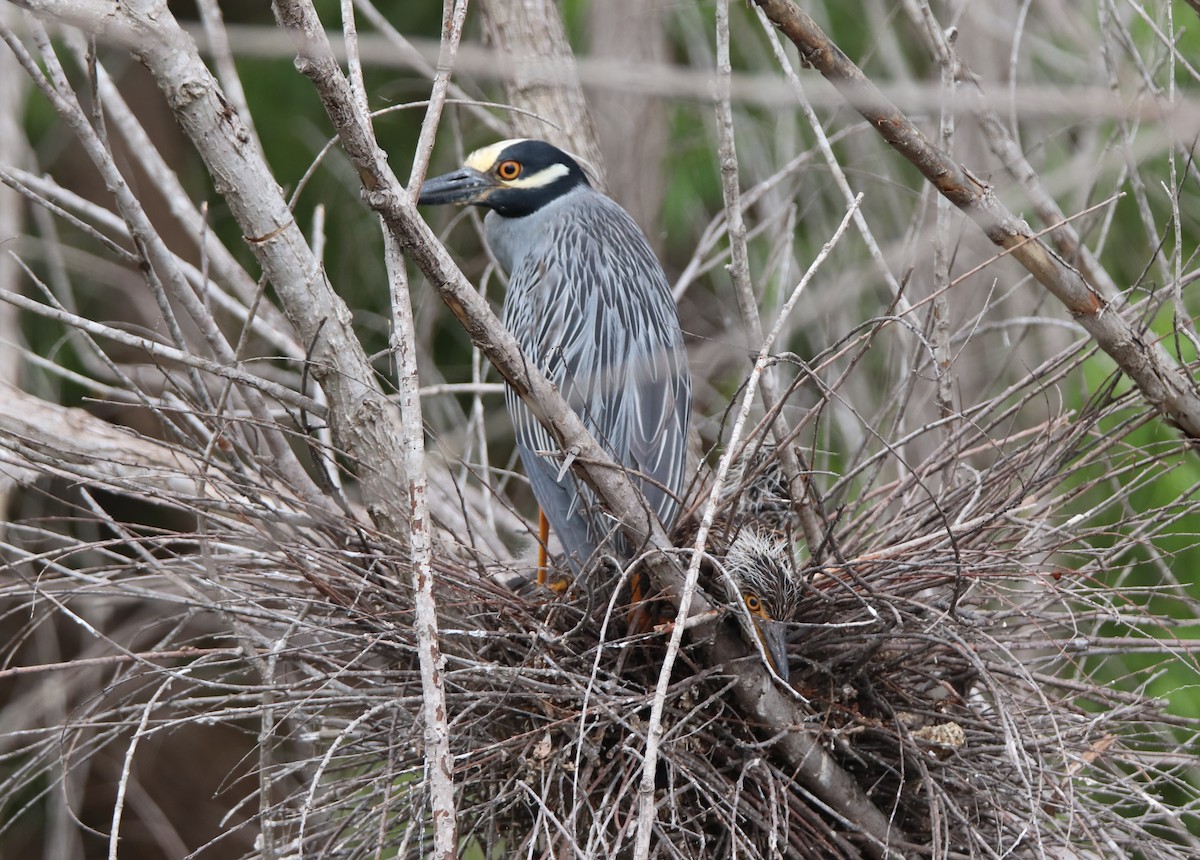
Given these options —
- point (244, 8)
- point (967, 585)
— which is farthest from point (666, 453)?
point (244, 8)

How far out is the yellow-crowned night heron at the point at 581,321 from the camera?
2.12m

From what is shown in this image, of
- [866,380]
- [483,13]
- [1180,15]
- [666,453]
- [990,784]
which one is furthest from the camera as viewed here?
[866,380]

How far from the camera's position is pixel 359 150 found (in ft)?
4.23

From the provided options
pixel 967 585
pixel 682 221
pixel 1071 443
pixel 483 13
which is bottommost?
Result: pixel 967 585

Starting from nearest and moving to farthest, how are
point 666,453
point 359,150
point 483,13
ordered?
point 359,150
point 666,453
point 483,13

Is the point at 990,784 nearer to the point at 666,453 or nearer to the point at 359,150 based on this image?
the point at 666,453

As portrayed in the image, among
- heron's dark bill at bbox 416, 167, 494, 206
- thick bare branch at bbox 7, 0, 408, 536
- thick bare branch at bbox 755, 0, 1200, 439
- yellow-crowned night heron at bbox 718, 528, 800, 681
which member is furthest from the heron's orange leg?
thick bare branch at bbox 755, 0, 1200, 439

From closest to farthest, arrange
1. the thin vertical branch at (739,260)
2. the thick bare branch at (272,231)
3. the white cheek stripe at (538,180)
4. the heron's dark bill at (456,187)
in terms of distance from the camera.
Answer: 1. the thick bare branch at (272,231)
2. the thin vertical branch at (739,260)
3. the heron's dark bill at (456,187)
4. the white cheek stripe at (538,180)

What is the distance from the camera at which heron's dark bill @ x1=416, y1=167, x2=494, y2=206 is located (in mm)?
2506

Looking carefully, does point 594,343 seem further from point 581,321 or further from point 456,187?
point 456,187

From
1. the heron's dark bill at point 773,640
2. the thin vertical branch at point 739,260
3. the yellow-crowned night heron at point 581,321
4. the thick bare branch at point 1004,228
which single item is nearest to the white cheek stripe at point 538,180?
the yellow-crowned night heron at point 581,321

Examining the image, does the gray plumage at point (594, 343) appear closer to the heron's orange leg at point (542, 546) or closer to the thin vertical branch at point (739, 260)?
the heron's orange leg at point (542, 546)

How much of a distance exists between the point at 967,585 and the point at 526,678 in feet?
2.22

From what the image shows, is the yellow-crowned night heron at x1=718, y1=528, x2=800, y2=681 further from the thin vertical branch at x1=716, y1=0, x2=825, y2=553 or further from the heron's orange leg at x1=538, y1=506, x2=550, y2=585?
the heron's orange leg at x1=538, y1=506, x2=550, y2=585
